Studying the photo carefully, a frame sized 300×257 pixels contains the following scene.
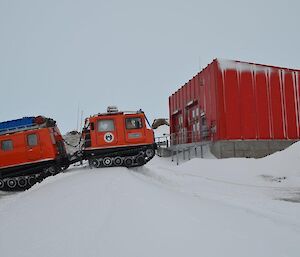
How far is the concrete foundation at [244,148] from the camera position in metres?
18.1

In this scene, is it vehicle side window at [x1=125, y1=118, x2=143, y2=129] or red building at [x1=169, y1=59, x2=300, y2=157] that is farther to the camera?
red building at [x1=169, y1=59, x2=300, y2=157]

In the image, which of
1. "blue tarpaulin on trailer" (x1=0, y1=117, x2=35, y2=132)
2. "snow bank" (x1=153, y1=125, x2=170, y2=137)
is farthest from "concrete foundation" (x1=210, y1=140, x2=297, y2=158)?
"snow bank" (x1=153, y1=125, x2=170, y2=137)

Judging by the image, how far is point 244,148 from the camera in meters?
18.4

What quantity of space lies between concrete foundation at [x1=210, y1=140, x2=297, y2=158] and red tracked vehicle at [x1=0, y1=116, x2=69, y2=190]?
9574 mm

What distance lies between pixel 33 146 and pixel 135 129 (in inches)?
183

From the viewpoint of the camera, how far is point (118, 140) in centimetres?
1322

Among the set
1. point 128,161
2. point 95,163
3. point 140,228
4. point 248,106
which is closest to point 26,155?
point 95,163

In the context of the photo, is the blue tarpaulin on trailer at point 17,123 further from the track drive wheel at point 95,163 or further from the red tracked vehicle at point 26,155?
the track drive wheel at point 95,163

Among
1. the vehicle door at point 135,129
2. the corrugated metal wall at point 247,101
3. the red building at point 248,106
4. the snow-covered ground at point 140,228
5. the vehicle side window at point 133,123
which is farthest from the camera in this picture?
the corrugated metal wall at point 247,101

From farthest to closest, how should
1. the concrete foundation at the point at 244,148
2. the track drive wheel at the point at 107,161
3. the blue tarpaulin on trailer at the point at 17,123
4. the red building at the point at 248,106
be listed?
1. the red building at the point at 248,106
2. the concrete foundation at the point at 244,148
3. the blue tarpaulin on trailer at the point at 17,123
4. the track drive wheel at the point at 107,161

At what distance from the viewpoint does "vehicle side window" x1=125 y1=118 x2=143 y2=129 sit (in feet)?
44.0

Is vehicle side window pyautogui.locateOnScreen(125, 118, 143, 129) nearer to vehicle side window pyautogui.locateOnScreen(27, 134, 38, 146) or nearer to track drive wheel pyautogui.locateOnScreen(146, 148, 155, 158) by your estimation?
track drive wheel pyautogui.locateOnScreen(146, 148, 155, 158)

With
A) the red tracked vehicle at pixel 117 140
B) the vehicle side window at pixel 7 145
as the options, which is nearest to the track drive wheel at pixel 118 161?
the red tracked vehicle at pixel 117 140

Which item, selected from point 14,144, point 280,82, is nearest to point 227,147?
point 280,82
